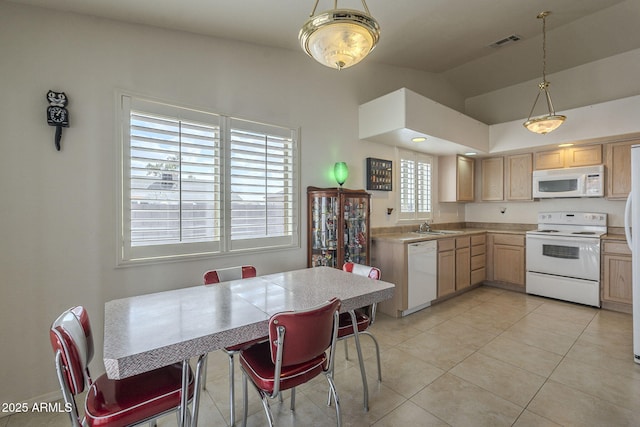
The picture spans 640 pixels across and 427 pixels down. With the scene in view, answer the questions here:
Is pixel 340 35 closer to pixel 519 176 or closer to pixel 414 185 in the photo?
pixel 414 185

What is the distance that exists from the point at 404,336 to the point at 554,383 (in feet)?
3.99

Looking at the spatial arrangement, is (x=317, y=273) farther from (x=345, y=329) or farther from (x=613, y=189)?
(x=613, y=189)

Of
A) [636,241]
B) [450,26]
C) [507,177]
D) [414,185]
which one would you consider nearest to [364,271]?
[636,241]

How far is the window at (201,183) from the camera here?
7.55ft

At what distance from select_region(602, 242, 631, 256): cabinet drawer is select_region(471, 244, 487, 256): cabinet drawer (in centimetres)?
141

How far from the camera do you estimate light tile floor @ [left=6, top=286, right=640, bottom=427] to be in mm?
1855

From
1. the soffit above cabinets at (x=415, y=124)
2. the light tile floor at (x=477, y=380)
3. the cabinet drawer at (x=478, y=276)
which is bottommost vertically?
the light tile floor at (x=477, y=380)

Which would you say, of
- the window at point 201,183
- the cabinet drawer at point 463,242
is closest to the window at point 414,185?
the cabinet drawer at point 463,242

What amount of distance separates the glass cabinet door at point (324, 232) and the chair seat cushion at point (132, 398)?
2.06 metres

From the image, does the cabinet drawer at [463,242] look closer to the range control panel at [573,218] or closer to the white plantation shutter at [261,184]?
the range control panel at [573,218]

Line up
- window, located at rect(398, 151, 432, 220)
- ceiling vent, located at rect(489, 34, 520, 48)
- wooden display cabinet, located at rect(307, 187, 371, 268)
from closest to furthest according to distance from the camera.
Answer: wooden display cabinet, located at rect(307, 187, 371, 268), ceiling vent, located at rect(489, 34, 520, 48), window, located at rect(398, 151, 432, 220)

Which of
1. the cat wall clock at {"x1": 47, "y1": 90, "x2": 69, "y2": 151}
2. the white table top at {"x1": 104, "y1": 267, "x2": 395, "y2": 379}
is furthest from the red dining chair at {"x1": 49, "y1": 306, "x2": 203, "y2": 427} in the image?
the cat wall clock at {"x1": 47, "y1": 90, "x2": 69, "y2": 151}

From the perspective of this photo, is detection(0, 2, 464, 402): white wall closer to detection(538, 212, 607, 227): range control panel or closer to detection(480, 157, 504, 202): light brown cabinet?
detection(480, 157, 504, 202): light brown cabinet

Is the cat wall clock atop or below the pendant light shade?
atop
